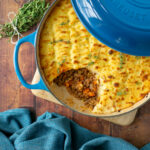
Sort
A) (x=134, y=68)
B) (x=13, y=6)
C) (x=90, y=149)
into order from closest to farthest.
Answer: (x=134, y=68)
(x=90, y=149)
(x=13, y=6)

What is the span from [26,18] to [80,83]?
0.76 metres

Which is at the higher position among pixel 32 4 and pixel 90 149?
pixel 32 4

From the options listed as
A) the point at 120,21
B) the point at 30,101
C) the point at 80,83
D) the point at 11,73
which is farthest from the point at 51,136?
the point at 120,21

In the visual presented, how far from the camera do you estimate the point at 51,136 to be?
2100mm

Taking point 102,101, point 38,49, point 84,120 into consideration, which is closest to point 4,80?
point 38,49

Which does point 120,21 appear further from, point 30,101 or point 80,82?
point 30,101

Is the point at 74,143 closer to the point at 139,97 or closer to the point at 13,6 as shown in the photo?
the point at 139,97

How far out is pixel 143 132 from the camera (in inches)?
83.7

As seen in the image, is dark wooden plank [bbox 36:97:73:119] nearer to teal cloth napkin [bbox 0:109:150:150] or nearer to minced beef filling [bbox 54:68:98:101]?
teal cloth napkin [bbox 0:109:150:150]

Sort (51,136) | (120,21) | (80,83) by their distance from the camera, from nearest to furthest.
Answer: (120,21) < (80,83) < (51,136)

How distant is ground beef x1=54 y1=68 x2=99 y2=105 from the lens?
195 centimetres

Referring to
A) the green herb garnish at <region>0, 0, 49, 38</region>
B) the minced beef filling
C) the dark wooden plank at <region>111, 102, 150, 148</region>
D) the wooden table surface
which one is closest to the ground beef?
the minced beef filling

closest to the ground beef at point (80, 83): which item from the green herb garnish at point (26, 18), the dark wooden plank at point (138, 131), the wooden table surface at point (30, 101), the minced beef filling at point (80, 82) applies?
the minced beef filling at point (80, 82)

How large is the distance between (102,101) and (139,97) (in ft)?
0.92
